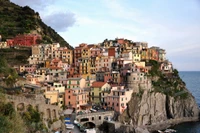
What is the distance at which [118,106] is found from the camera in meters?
50.6

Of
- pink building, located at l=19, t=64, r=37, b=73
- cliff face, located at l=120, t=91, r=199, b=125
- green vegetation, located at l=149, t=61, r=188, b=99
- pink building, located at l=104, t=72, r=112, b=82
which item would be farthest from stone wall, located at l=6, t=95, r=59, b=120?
green vegetation, located at l=149, t=61, r=188, b=99

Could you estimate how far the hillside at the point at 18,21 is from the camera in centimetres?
7944

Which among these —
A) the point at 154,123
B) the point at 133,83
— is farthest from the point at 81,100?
the point at 154,123

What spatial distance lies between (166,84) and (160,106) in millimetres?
9092

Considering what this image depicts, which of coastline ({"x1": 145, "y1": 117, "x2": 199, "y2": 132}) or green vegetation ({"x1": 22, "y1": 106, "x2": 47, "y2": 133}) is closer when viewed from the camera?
green vegetation ({"x1": 22, "y1": 106, "x2": 47, "y2": 133})

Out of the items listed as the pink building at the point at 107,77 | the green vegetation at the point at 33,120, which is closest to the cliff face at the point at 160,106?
the pink building at the point at 107,77

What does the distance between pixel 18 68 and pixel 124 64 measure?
75.6ft

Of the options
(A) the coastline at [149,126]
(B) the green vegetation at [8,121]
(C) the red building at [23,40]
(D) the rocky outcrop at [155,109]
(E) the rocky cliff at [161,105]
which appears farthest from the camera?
(C) the red building at [23,40]

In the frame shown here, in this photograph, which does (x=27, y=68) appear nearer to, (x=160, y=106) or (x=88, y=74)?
(x=88, y=74)

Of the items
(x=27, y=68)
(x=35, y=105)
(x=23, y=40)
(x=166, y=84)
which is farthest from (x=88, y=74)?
(x=35, y=105)

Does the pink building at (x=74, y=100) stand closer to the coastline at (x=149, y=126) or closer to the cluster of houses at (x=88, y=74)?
the cluster of houses at (x=88, y=74)

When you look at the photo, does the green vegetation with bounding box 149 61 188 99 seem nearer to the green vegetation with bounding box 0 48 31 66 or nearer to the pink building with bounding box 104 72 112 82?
the pink building with bounding box 104 72 112 82

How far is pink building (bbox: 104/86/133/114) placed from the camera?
50656 mm

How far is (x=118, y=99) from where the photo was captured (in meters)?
50.5
